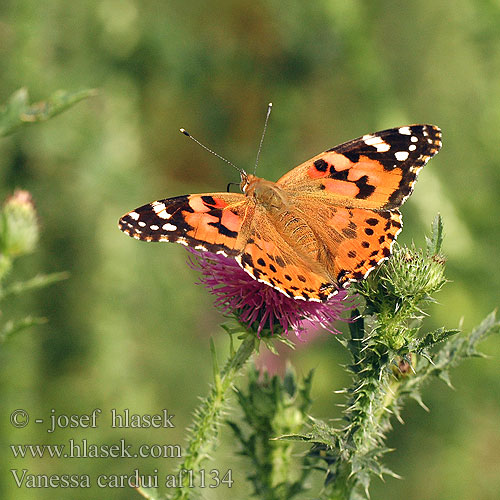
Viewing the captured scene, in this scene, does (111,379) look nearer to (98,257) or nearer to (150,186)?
(98,257)

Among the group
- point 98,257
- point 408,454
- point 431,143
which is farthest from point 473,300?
point 98,257

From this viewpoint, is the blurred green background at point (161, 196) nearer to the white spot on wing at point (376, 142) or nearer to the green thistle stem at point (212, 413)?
the green thistle stem at point (212, 413)

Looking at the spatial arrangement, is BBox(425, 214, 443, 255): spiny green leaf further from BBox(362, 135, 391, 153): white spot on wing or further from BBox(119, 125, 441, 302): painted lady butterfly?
BBox(362, 135, 391, 153): white spot on wing

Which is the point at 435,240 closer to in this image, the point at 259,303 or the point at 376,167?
the point at 376,167

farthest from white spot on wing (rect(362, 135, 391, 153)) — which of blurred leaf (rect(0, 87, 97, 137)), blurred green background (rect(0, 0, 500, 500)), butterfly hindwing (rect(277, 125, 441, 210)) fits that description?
blurred green background (rect(0, 0, 500, 500))

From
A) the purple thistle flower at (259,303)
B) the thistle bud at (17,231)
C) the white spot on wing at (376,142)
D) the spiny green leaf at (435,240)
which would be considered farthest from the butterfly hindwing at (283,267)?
the thistle bud at (17,231)

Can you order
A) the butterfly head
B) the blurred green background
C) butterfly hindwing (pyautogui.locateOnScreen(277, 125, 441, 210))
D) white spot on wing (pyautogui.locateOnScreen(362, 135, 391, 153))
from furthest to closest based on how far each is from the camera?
the blurred green background
the butterfly head
white spot on wing (pyautogui.locateOnScreen(362, 135, 391, 153))
butterfly hindwing (pyautogui.locateOnScreen(277, 125, 441, 210))
